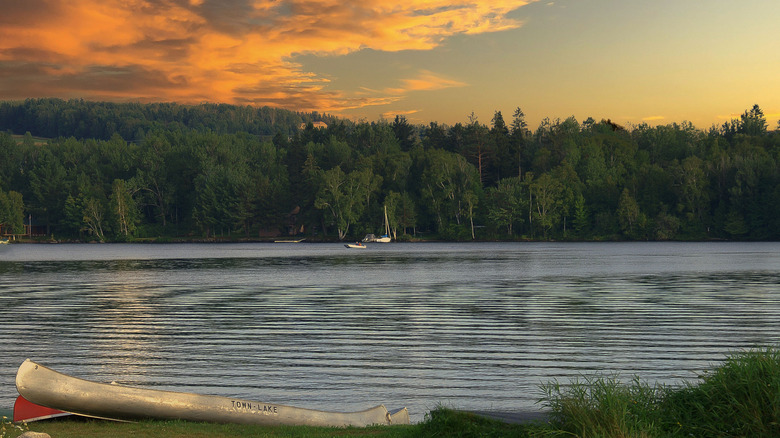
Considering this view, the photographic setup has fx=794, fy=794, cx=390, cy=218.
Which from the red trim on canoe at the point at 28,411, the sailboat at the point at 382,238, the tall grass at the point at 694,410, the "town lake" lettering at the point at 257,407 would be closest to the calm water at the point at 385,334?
the "town lake" lettering at the point at 257,407

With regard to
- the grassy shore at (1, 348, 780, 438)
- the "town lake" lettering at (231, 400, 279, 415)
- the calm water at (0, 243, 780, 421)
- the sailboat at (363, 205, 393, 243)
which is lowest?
the sailboat at (363, 205, 393, 243)

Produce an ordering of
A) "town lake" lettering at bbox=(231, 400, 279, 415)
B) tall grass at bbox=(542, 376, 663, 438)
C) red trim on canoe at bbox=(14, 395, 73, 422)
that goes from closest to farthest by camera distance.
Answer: tall grass at bbox=(542, 376, 663, 438) → red trim on canoe at bbox=(14, 395, 73, 422) → "town lake" lettering at bbox=(231, 400, 279, 415)

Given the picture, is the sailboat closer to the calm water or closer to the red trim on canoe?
the calm water

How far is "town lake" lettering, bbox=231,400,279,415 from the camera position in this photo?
1361 centimetres

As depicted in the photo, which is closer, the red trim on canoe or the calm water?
the red trim on canoe

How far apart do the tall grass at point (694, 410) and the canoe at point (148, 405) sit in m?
4.36

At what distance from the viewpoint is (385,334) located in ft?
96.2

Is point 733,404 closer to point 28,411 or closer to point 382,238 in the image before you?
point 28,411

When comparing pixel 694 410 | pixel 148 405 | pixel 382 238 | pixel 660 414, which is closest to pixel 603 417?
pixel 660 414

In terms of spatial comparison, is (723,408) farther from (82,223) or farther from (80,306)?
(82,223)

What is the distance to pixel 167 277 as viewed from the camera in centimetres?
6800

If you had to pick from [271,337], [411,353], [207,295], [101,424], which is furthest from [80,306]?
[101,424]

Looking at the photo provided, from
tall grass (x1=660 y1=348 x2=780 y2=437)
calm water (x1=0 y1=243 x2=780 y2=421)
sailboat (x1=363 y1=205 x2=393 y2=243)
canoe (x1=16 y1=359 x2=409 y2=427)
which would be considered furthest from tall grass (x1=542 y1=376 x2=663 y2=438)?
sailboat (x1=363 y1=205 x2=393 y2=243)

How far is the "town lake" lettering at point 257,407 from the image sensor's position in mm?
13609
